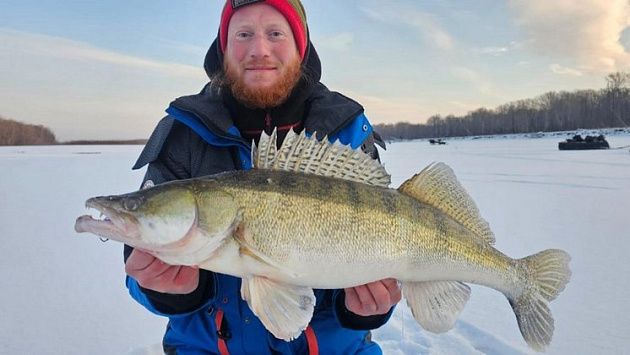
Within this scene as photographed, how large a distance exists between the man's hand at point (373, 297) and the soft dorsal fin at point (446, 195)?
43 centimetres

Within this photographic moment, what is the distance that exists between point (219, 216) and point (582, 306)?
3.55 m

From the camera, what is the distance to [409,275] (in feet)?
6.73

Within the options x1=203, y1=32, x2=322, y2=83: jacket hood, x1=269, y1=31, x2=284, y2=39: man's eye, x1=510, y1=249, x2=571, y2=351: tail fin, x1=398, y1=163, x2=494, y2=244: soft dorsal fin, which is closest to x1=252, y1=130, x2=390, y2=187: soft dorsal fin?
x1=398, y1=163, x2=494, y2=244: soft dorsal fin

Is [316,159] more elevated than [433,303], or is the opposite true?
[316,159]

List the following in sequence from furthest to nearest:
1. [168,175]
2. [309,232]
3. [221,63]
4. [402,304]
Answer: [402,304] → [221,63] → [168,175] → [309,232]

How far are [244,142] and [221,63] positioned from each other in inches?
31.8

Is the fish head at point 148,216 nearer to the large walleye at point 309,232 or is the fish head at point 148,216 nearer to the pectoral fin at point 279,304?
the large walleye at point 309,232

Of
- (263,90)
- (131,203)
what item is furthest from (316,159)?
(263,90)

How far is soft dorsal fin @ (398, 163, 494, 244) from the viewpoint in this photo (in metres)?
2.17

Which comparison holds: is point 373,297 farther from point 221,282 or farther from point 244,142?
point 244,142

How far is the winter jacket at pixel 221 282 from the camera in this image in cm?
246

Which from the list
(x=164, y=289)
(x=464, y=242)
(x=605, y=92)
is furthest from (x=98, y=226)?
(x=605, y=92)

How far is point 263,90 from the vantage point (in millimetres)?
2752

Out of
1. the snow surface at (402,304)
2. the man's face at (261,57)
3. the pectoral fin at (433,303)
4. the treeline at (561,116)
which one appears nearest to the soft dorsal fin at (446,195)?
the pectoral fin at (433,303)
